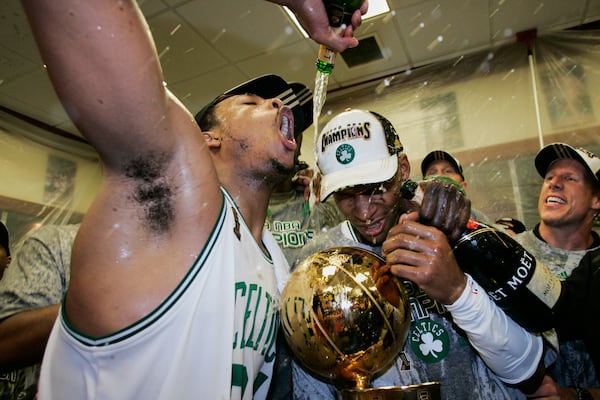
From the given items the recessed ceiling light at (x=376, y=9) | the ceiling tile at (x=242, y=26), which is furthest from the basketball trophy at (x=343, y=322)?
the recessed ceiling light at (x=376, y=9)

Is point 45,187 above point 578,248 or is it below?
above

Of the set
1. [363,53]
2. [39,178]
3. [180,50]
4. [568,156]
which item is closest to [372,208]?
[568,156]

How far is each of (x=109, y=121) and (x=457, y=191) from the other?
100 cm

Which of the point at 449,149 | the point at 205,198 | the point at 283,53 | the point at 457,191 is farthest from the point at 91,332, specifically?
the point at 449,149

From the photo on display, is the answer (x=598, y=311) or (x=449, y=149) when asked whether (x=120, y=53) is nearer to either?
(x=598, y=311)

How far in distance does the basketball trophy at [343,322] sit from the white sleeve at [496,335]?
0.26 m

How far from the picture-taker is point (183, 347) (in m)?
0.95

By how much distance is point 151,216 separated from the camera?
0.90 m

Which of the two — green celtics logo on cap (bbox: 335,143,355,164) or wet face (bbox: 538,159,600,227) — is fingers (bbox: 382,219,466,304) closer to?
green celtics logo on cap (bbox: 335,143,355,164)

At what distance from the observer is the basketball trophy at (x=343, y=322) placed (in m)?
1.03

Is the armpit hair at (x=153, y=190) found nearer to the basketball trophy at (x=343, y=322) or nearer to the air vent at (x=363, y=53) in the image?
the basketball trophy at (x=343, y=322)

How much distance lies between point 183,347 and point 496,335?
1.01 meters

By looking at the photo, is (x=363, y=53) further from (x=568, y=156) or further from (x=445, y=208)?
(x=445, y=208)

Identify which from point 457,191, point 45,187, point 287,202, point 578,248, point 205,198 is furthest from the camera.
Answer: point 45,187
